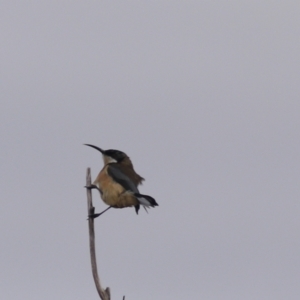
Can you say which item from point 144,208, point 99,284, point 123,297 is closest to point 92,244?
point 99,284

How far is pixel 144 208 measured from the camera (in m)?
10.0

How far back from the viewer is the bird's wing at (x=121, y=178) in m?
10.5

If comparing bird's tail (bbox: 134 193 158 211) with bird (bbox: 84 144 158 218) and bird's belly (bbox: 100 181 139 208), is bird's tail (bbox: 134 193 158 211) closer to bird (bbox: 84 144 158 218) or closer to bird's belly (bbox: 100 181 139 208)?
bird (bbox: 84 144 158 218)

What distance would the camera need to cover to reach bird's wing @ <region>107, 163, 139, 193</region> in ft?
34.4

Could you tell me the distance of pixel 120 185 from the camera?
10.4 meters

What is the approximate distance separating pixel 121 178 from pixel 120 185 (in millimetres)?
353

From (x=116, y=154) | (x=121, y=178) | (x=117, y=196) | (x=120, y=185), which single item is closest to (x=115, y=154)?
(x=116, y=154)

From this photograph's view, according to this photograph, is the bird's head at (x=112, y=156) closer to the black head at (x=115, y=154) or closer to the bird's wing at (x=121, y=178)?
the black head at (x=115, y=154)

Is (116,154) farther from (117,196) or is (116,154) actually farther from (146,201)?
(146,201)

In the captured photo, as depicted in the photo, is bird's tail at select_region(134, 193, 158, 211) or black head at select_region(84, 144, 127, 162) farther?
black head at select_region(84, 144, 127, 162)

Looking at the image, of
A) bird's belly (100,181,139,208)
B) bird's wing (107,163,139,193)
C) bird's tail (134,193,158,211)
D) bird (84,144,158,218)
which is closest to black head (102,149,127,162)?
bird (84,144,158,218)

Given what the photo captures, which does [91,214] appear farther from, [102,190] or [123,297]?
[102,190]

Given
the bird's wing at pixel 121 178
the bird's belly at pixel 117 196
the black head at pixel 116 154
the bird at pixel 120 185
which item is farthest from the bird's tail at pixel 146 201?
the black head at pixel 116 154

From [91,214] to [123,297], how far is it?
53.4 inches
